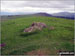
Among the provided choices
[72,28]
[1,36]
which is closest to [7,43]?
[1,36]

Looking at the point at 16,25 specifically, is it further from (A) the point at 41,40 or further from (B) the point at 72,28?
(B) the point at 72,28

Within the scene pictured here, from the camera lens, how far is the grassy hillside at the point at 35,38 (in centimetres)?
394

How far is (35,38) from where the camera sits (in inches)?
158

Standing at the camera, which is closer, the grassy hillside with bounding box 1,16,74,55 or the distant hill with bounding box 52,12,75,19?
→ the grassy hillside with bounding box 1,16,74,55

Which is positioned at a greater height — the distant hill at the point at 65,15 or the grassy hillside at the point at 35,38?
the distant hill at the point at 65,15

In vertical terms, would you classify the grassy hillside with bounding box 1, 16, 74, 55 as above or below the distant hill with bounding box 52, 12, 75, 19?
below

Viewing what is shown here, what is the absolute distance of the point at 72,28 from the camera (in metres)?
4.12

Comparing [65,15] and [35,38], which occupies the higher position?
[65,15]

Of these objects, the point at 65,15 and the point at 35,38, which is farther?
the point at 65,15

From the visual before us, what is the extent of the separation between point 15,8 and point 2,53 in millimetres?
1757

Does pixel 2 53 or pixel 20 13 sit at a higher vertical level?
pixel 20 13

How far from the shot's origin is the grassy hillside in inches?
155

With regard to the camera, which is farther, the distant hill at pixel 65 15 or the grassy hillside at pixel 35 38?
the distant hill at pixel 65 15

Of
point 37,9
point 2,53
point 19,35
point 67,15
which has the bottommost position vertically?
point 2,53
